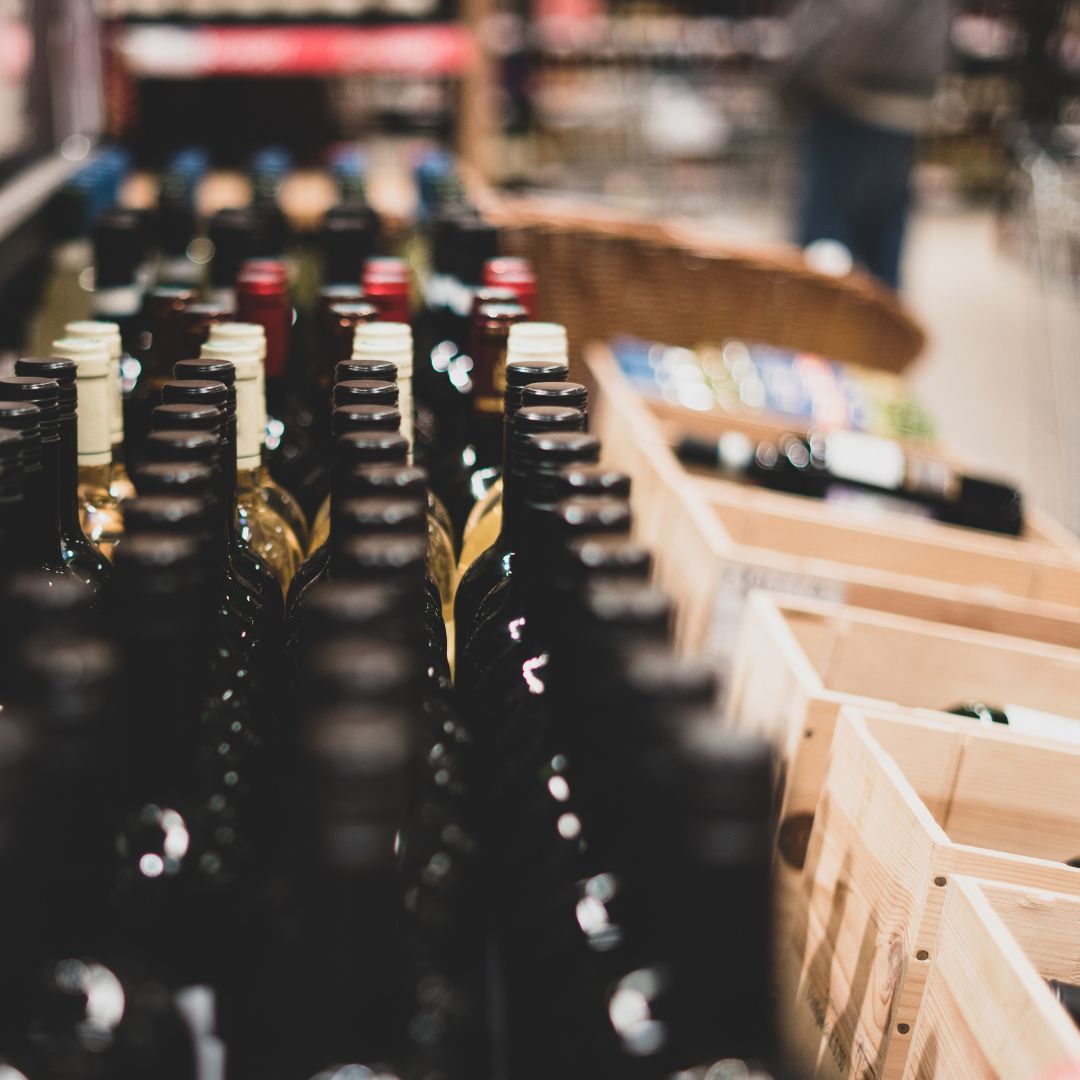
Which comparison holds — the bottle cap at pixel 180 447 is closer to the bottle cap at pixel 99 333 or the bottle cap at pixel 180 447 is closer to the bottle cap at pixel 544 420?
the bottle cap at pixel 544 420

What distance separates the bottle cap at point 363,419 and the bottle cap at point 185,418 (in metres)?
0.07

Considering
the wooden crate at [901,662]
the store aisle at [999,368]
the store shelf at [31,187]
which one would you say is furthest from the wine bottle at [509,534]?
the store aisle at [999,368]

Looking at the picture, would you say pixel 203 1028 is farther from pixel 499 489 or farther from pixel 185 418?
pixel 499 489

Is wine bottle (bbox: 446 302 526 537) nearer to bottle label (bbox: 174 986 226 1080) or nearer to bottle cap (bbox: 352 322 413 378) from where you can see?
bottle cap (bbox: 352 322 413 378)

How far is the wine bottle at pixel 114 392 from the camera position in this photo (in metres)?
0.83

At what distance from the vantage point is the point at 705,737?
41cm

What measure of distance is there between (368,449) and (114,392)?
31cm

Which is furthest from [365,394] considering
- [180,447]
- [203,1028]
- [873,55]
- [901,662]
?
[873,55]

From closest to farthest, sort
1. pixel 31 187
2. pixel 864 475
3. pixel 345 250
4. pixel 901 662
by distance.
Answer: pixel 901 662 < pixel 345 250 < pixel 864 475 < pixel 31 187

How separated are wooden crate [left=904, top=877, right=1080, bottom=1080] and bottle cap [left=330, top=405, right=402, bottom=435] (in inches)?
16.0

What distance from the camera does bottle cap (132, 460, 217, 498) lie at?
565 millimetres

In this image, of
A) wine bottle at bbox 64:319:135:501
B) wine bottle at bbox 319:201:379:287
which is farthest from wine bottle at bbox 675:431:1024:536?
wine bottle at bbox 64:319:135:501

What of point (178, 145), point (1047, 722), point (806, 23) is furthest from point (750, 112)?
point (1047, 722)

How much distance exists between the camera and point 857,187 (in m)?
3.45
